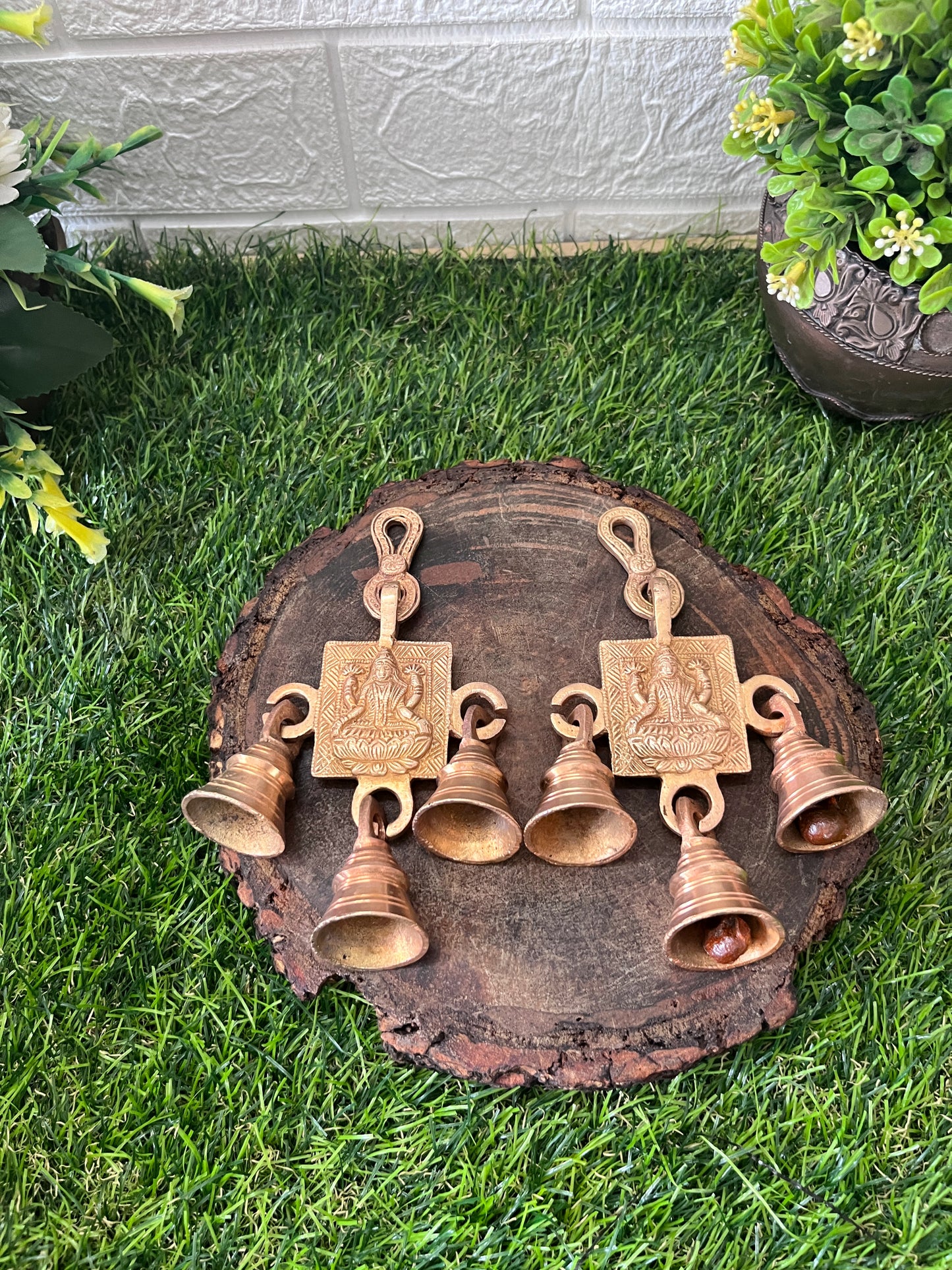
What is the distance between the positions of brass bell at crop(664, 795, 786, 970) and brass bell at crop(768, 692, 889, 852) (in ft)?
0.52

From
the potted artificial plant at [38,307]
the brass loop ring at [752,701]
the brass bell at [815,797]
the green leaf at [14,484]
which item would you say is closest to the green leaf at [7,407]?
the potted artificial plant at [38,307]

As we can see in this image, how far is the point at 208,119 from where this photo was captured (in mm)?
2820

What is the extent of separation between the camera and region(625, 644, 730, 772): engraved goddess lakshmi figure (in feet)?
6.03

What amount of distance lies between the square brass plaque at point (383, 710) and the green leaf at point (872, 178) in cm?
Result: 124

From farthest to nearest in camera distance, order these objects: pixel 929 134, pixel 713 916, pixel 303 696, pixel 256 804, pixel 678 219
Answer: pixel 678 219 < pixel 303 696 < pixel 929 134 < pixel 256 804 < pixel 713 916

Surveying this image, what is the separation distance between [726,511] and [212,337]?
5.12 feet

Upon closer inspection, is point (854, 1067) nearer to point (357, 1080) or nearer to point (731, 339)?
point (357, 1080)

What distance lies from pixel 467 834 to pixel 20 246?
60.8 inches

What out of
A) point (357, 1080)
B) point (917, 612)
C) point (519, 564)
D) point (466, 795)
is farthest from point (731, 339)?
point (357, 1080)

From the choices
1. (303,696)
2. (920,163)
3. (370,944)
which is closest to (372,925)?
(370,944)

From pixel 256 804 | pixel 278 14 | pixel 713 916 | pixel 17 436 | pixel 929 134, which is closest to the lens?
pixel 713 916

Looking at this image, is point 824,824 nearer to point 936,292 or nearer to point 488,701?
point 488,701

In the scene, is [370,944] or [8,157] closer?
[370,944]

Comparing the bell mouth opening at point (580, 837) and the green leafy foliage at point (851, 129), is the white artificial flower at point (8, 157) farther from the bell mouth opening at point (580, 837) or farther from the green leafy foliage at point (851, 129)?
the bell mouth opening at point (580, 837)
